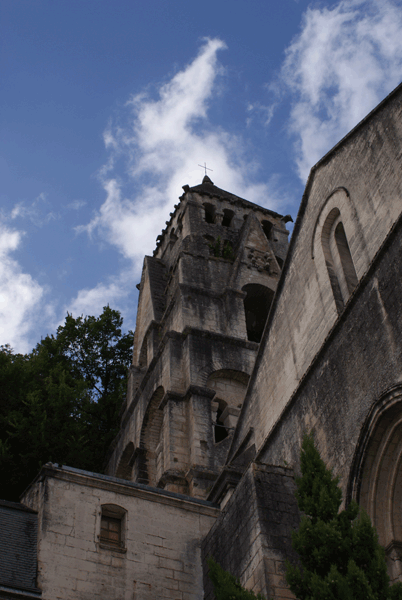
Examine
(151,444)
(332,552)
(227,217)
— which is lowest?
(332,552)

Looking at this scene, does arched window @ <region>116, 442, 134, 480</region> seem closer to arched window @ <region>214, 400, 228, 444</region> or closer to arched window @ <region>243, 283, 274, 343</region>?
arched window @ <region>214, 400, 228, 444</region>

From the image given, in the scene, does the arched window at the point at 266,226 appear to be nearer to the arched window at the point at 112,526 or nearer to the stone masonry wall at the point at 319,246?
the stone masonry wall at the point at 319,246

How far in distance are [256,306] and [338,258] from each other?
12357 mm

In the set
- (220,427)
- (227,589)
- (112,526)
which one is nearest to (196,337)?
(220,427)

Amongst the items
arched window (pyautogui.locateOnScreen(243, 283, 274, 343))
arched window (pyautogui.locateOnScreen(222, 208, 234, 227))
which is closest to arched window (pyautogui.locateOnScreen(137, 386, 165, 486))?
arched window (pyautogui.locateOnScreen(243, 283, 274, 343))

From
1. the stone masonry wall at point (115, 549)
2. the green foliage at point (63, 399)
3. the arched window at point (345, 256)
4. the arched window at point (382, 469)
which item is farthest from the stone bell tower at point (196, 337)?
the arched window at point (382, 469)

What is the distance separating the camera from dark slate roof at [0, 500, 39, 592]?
8.47 metres

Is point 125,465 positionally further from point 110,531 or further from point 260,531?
point 260,531

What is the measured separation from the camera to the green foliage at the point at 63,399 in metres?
16.6

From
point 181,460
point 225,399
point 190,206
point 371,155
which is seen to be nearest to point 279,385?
point 371,155

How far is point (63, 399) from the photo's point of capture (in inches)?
718

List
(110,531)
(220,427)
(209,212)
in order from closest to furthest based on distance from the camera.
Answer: (110,531) < (220,427) < (209,212)

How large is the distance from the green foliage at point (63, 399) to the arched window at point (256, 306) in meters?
4.97

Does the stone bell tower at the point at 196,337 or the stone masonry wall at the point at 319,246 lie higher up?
the stone bell tower at the point at 196,337
